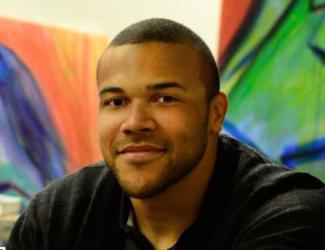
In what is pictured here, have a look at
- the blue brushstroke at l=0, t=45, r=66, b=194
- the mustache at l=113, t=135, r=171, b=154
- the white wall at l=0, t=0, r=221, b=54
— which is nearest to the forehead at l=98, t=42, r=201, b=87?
the mustache at l=113, t=135, r=171, b=154

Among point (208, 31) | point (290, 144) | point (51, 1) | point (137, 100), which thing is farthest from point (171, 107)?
point (51, 1)

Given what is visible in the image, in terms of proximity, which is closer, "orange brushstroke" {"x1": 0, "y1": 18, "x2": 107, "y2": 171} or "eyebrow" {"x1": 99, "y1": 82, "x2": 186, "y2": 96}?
"eyebrow" {"x1": 99, "y1": 82, "x2": 186, "y2": 96}

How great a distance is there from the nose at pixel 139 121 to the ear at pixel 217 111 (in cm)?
15

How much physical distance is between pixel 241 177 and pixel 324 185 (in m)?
0.15

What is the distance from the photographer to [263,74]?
157cm

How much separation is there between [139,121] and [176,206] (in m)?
0.21

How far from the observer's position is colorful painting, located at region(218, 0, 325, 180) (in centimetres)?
145

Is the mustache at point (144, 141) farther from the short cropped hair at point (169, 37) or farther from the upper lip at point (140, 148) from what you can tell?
the short cropped hair at point (169, 37)

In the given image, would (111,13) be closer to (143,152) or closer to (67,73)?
(67,73)

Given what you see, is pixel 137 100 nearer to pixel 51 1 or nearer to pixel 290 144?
pixel 290 144

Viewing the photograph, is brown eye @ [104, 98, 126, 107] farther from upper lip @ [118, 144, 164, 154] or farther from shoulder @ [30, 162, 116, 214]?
shoulder @ [30, 162, 116, 214]

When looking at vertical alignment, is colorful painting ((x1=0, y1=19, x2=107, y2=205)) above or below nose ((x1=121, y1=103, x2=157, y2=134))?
below

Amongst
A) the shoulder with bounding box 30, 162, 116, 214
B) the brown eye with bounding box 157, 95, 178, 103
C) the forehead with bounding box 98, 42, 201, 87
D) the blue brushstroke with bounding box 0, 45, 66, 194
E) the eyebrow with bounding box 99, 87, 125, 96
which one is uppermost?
the forehead with bounding box 98, 42, 201, 87

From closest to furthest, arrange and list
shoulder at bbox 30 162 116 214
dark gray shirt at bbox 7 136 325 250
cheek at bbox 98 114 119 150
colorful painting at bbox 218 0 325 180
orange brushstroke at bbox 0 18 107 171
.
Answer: dark gray shirt at bbox 7 136 325 250 < cheek at bbox 98 114 119 150 < shoulder at bbox 30 162 116 214 < colorful painting at bbox 218 0 325 180 < orange brushstroke at bbox 0 18 107 171
